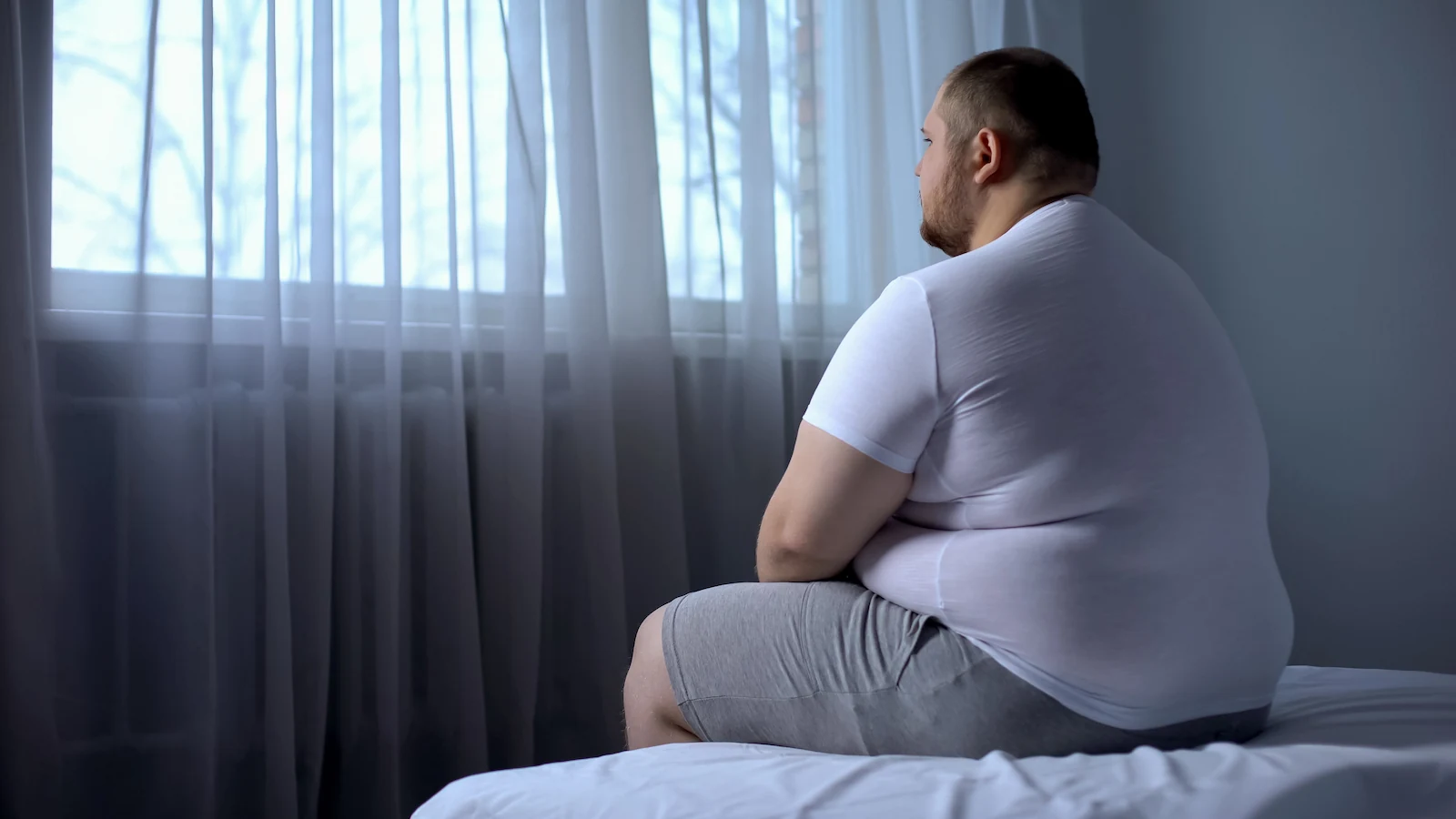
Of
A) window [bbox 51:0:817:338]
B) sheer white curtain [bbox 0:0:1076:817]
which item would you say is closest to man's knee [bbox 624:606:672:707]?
sheer white curtain [bbox 0:0:1076:817]

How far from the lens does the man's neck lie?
0.98 meters

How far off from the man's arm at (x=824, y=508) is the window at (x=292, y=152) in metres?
0.88

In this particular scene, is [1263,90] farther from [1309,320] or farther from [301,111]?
[301,111]

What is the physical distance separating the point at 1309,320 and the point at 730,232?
53.2 inches

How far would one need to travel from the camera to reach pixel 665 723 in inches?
36.8

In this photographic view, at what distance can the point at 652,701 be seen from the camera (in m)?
0.94

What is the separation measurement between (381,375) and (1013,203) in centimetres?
100

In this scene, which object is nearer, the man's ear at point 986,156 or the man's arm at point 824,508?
the man's arm at point 824,508

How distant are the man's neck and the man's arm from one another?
0.30 m

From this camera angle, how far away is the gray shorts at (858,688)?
31.0 inches

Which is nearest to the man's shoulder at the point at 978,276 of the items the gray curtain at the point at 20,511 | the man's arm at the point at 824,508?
the man's arm at the point at 824,508

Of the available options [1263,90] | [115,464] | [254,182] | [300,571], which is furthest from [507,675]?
[1263,90]

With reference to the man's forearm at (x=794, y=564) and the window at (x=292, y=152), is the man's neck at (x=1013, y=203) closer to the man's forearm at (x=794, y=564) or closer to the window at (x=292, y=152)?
the man's forearm at (x=794, y=564)

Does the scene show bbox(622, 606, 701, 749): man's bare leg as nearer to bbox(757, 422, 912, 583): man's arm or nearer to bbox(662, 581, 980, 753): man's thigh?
bbox(662, 581, 980, 753): man's thigh
